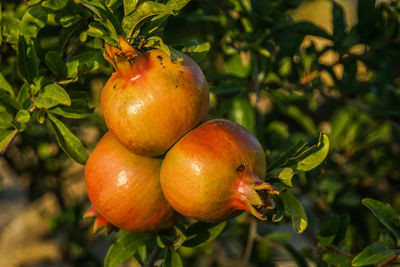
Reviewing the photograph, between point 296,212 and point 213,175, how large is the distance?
24 centimetres

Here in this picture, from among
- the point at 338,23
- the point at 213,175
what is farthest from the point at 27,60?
the point at 338,23

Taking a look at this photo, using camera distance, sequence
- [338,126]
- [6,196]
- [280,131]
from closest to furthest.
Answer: [280,131] → [338,126] → [6,196]

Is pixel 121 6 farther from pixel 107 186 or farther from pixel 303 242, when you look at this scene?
pixel 303 242

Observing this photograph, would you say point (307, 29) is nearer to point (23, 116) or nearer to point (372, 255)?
point (372, 255)

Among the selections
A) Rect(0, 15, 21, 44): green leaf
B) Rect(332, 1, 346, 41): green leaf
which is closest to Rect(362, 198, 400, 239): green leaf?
Rect(332, 1, 346, 41): green leaf

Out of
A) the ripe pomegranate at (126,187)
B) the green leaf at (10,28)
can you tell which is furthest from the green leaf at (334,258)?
the green leaf at (10,28)

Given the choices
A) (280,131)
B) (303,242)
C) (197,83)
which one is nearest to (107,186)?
(197,83)

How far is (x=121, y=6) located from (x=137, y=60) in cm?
24

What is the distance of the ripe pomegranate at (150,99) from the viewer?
721 mm

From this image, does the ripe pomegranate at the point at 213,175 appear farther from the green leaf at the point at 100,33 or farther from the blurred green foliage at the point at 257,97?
the green leaf at the point at 100,33

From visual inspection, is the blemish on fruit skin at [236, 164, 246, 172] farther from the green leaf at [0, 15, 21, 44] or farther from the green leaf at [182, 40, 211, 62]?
the green leaf at [0, 15, 21, 44]

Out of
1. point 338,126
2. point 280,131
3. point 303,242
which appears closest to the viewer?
point 280,131

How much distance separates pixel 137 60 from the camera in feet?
2.46

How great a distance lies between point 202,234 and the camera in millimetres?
1042
